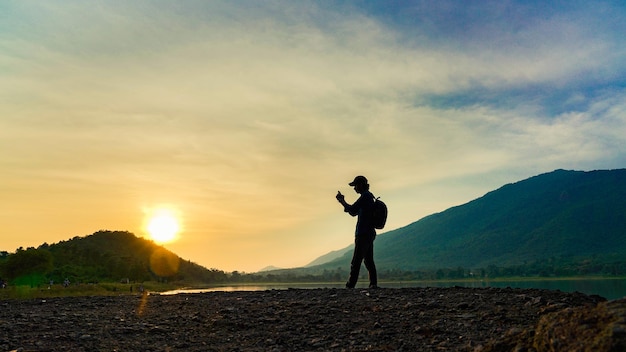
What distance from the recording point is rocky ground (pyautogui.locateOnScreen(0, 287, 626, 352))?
206 inches

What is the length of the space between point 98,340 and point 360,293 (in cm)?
592

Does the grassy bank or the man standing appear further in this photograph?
the grassy bank

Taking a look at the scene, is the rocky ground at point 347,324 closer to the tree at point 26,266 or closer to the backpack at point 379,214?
the backpack at point 379,214

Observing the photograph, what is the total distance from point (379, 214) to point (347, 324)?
7424 millimetres

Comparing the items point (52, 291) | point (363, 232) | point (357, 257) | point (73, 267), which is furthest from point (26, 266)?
point (363, 232)

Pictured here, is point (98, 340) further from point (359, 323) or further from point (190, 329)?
point (359, 323)

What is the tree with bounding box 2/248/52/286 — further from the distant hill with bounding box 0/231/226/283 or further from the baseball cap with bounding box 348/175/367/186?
the baseball cap with bounding box 348/175/367/186

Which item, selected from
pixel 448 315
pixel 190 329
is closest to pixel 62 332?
pixel 190 329

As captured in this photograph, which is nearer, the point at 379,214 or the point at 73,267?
the point at 379,214

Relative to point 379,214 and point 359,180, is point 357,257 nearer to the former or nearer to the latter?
point 379,214

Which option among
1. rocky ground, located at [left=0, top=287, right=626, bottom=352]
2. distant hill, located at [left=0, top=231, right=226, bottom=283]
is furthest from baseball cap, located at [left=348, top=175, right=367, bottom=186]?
distant hill, located at [left=0, top=231, right=226, bottom=283]

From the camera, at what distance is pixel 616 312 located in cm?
471

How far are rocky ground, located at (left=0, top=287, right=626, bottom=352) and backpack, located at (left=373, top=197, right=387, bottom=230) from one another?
3.92 m

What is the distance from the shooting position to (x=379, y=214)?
50.3ft
